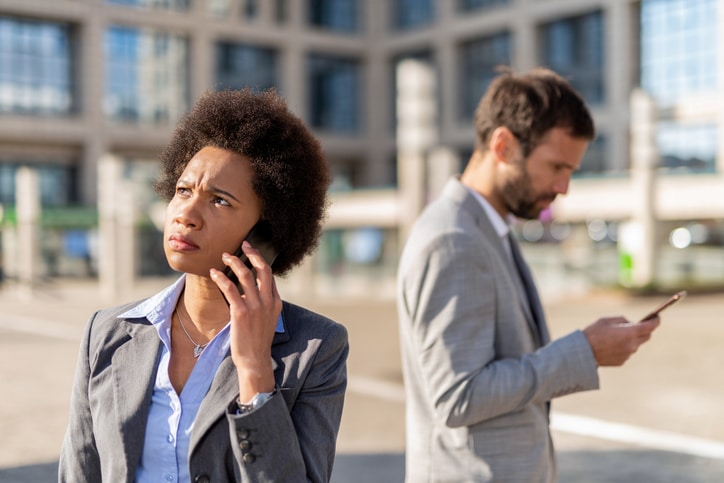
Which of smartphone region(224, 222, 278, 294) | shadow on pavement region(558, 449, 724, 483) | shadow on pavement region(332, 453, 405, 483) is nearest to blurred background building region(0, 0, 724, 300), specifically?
shadow on pavement region(558, 449, 724, 483)

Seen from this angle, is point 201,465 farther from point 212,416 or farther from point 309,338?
point 309,338

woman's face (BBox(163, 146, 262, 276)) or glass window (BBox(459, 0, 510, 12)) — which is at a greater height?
glass window (BBox(459, 0, 510, 12))

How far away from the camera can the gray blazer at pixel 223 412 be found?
6.06 ft

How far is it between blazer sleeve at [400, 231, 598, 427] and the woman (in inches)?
23.6

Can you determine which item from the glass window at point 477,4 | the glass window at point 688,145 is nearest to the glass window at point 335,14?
the glass window at point 477,4

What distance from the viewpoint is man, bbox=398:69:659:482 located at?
2580 millimetres

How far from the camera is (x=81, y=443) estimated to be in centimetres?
204

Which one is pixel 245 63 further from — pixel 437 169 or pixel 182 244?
pixel 182 244

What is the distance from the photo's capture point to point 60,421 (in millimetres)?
8906

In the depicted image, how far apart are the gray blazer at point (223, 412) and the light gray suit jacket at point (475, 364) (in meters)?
0.62

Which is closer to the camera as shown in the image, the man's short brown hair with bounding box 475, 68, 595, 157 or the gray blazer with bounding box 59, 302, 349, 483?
the gray blazer with bounding box 59, 302, 349, 483

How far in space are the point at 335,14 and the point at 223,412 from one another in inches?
2202

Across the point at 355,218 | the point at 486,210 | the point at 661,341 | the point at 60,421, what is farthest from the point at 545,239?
the point at 486,210

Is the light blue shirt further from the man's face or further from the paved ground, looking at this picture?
the paved ground
